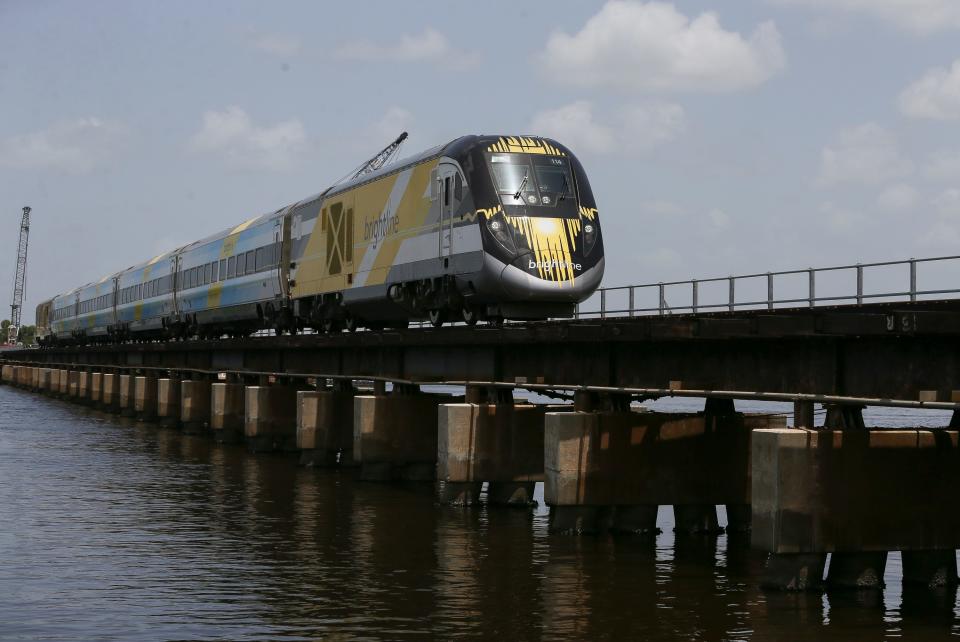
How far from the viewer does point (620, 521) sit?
100ft

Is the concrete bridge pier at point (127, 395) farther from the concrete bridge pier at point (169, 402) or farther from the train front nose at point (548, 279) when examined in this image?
the train front nose at point (548, 279)

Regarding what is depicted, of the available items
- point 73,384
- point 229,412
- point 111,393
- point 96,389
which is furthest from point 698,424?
point 73,384

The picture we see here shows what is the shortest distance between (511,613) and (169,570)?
7035 mm

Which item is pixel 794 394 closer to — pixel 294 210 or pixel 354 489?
pixel 354 489

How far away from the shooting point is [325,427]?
47.9m

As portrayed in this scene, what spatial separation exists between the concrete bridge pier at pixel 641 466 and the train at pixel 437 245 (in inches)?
176

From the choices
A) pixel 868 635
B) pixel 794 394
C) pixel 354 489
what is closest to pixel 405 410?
pixel 354 489

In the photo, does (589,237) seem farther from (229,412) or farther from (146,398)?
(146,398)

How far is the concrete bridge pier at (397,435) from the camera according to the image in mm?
41344

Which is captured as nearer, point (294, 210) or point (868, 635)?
point (868, 635)

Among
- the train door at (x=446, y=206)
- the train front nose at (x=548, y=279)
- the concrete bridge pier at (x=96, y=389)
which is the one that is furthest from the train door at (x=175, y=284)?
the train front nose at (x=548, y=279)

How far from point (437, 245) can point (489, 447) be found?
535cm

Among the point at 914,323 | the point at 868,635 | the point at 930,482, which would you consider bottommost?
the point at 868,635

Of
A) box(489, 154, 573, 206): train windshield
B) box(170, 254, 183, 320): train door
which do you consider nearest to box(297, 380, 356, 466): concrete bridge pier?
box(489, 154, 573, 206): train windshield
